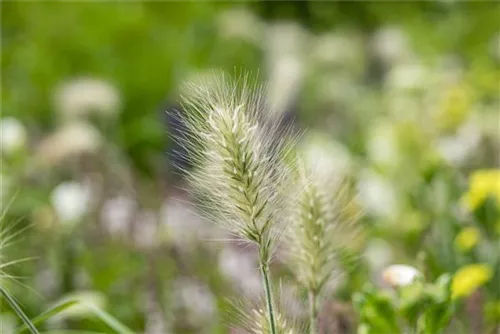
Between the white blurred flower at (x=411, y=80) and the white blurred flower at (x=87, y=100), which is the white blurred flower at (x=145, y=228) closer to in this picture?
the white blurred flower at (x=87, y=100)

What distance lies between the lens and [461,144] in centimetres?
246

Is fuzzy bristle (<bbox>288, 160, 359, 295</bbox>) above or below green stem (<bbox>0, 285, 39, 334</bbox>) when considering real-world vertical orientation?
above

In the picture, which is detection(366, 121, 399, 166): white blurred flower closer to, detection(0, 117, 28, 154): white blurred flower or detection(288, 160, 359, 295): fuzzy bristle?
detection(0, 117, 28, 154): white blurred flower

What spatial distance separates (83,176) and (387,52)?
8.51 ft

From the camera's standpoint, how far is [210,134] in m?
0.80

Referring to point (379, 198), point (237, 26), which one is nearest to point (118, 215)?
point (379, 198)

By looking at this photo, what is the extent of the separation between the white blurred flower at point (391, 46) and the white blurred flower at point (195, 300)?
8.77ft

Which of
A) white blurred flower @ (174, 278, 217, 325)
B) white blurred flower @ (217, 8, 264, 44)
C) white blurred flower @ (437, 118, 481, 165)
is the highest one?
white blurred flower @ (217, 8, 264, 44)

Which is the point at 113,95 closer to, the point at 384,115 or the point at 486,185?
the point at 384,115

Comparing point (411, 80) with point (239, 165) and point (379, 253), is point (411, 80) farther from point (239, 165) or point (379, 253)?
point (239, 165)

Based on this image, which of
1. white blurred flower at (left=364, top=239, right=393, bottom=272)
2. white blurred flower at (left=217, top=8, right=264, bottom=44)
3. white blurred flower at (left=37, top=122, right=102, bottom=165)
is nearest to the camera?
white blurred flower at (left=364, top=239, right=393, bottom=272)

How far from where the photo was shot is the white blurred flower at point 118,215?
2.36 meters

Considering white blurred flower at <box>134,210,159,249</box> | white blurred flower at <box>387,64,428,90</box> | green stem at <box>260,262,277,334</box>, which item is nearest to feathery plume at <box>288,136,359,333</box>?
green stem at <box>260,262,277,334</box>

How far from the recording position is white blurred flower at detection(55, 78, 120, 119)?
3174 mm
